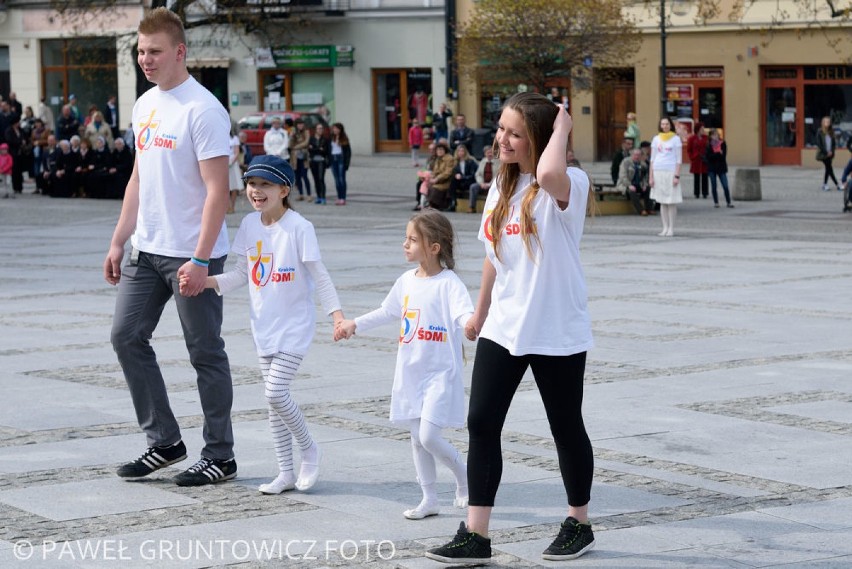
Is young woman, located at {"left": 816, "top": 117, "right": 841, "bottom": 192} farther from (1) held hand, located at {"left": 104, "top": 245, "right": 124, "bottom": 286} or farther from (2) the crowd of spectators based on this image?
(1) held hand, located at {"left": 104, "top": 245, "right": 124, "bottom": 286}

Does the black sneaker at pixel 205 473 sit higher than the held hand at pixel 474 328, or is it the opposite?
the held hand at pixel 474 328

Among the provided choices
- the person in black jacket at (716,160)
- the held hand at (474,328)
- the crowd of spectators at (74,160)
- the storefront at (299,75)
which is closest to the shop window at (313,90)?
the storefront at (299,75)

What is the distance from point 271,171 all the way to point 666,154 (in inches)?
626

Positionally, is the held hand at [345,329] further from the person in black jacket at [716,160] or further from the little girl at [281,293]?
the person in black jacket at [716,160]

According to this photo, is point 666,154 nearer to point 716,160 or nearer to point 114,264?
point 716,160

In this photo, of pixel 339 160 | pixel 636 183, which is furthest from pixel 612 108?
pixel 636 183

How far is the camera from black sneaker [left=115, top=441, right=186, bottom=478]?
7117 mm

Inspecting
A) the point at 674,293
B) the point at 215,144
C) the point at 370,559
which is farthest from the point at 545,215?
the point at 674,293

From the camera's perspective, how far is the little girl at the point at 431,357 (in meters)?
6.43

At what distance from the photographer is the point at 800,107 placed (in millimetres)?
39312

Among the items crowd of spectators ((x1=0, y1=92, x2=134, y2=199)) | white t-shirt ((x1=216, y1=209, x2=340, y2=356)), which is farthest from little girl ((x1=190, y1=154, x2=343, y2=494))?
crowd of spectators ((x1=0, y1=92, x2=134, y2=199))

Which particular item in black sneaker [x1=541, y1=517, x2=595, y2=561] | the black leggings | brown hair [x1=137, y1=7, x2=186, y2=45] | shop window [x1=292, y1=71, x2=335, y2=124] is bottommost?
black sneaker [x1=541, y1=517, x2=595, y2=561]

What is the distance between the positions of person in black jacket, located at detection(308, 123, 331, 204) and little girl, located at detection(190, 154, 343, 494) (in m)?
22.4

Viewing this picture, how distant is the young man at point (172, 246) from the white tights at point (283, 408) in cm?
31
